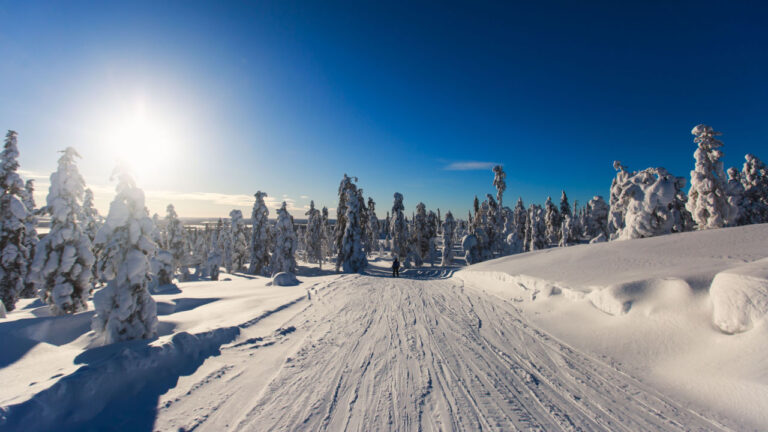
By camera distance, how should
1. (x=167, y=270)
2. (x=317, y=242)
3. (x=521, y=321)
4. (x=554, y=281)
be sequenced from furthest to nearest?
(x=317, y=242)
(x=167, y=270)
(x=554, y=281)
(x=521, y=321)

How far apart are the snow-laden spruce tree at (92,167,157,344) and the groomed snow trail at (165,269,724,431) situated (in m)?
3.28

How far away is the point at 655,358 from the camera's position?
5527 millimetres

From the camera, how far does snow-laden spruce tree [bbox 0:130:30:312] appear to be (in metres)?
17.0

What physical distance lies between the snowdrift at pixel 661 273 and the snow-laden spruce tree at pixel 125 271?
485 inches

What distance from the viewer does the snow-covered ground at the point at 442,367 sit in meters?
3.93

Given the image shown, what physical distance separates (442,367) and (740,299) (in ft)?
18.3

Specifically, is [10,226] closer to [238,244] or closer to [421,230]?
[238,244]

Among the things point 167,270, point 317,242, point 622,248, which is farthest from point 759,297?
point 317,242

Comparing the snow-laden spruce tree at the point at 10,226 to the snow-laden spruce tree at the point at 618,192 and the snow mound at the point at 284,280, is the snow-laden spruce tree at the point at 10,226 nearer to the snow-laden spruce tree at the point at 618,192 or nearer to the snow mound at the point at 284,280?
the snow mound at the point at 284,280

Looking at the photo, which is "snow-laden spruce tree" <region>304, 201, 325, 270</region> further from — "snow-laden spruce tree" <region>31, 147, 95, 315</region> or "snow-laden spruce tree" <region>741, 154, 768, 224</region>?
"snow-laden spruce tree" <region>741, 154, 768, 224</region>

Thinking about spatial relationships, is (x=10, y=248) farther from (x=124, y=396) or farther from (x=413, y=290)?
(x=413, y=290)

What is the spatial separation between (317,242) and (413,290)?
46.0 metres

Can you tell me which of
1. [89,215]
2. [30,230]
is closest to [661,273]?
[30,230]

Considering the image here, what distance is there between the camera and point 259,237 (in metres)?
38.0
